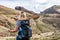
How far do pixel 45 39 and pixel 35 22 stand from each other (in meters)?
31.1

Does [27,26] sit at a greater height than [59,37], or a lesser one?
greater

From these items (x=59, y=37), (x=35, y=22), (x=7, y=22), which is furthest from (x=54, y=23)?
(x=59, y=37)

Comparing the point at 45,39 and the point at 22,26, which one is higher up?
the point at 22,26

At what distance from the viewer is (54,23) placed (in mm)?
56469

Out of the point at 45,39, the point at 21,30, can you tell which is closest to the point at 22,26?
the point at 21,30

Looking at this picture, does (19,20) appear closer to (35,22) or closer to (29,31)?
(29,31)

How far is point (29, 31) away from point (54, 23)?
166ft

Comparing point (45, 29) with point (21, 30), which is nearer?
point (21, 30)

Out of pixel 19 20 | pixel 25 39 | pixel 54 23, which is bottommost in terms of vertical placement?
pixel 54 23

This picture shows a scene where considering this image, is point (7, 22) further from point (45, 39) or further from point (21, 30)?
point (21, 30)

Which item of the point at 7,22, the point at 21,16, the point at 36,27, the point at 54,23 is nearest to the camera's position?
the point at 21,16

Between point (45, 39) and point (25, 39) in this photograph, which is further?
point (45, 39)

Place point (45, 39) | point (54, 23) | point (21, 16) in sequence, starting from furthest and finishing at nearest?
point (54, 23)
point (45, 39)
point (21, 16)

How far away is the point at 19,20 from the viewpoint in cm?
605
